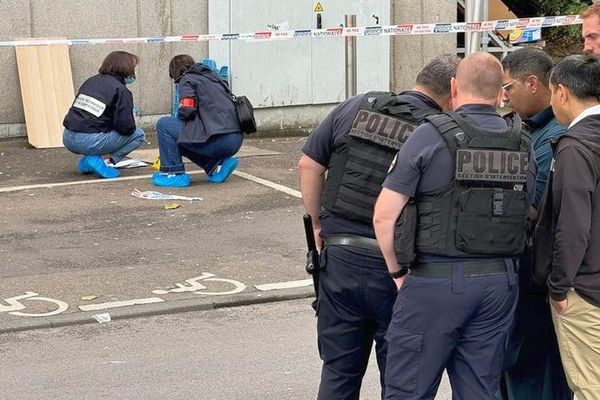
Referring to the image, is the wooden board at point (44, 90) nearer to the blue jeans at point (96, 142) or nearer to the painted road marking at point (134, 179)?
the blue jeans at point (96, 142)

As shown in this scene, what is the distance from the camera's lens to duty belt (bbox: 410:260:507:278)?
4.46 metres

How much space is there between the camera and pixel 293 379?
632 centimetres

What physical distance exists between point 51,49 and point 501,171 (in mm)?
10373

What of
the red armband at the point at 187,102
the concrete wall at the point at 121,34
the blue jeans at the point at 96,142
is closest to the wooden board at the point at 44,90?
the concrete wall at the point at 121,34

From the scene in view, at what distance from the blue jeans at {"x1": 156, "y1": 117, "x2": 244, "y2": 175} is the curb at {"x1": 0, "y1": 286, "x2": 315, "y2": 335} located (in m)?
3.56

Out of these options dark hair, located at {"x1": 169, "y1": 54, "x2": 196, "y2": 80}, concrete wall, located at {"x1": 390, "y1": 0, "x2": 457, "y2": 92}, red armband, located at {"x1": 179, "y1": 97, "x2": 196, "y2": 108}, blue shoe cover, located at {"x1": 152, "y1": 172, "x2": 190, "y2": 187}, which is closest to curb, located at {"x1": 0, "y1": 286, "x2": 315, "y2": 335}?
red armband, located at {"x1": 179, "y1": 97, "x2": 196, "y2": 108}

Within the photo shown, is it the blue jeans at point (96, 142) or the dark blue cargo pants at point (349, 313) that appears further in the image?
the blue jeans at point (96, 142)

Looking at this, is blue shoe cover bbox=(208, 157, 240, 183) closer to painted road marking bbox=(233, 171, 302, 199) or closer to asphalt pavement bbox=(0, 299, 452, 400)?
painted road marking bbox=(233, 171, 302, 199)

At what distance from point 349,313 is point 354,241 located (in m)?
0.32

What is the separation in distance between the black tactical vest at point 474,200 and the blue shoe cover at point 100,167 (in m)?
8.16

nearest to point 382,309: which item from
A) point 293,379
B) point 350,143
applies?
point 350,143

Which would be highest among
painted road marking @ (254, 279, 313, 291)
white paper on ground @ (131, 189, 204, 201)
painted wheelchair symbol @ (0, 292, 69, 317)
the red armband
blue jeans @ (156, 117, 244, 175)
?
the red armband

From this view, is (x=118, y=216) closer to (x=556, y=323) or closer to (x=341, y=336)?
(x=341, y=336)

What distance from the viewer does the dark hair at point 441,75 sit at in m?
4.92
